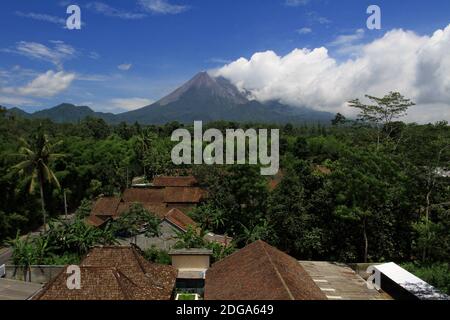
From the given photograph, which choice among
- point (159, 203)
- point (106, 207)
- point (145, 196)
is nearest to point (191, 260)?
point (159, 203)

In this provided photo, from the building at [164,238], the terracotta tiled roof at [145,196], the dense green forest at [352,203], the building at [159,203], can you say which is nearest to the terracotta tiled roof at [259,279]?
the dense green forest at [352,203]

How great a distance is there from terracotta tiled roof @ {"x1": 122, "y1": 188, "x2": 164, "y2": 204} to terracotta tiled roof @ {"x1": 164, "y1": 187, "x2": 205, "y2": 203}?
0.63 meters

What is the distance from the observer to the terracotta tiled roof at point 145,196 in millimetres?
37500

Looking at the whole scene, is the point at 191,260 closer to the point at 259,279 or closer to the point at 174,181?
the point at 259,279

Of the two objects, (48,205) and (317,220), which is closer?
(317,220)

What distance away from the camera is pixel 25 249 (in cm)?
2197

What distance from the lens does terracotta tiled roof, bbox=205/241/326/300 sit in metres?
13.4

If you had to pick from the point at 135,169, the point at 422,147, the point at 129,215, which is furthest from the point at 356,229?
the point at 135,169

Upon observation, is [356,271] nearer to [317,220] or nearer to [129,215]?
[317,220]

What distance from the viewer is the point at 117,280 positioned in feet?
46.5

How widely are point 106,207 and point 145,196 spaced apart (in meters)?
4.13
